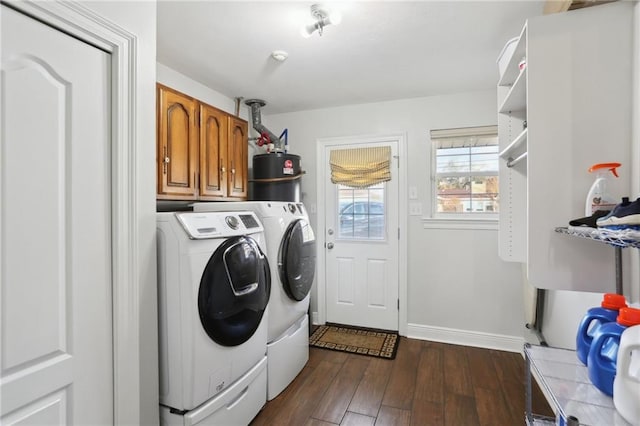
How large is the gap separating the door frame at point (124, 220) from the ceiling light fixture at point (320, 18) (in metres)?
0.85

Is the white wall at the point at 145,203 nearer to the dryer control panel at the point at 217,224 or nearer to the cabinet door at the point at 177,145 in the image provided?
the dryer control panel at the point at 217,224

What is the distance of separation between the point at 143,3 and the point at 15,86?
64cm

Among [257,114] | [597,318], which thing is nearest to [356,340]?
[597,318]

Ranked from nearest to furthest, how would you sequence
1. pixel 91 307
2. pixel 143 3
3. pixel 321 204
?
pixel 91 307, pixel 143 3, pixel 321 204

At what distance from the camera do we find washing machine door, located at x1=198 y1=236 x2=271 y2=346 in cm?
142

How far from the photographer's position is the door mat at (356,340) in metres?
2.62

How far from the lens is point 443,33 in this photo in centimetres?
178

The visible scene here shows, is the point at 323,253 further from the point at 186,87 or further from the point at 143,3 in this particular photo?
the point at 143,3

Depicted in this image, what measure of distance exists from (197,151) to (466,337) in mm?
2802

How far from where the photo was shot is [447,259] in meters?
2.80

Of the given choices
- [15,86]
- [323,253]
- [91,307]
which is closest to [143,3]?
[15,86]

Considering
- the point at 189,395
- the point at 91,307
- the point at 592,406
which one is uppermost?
the point at 91,307

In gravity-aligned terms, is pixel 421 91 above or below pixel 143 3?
above

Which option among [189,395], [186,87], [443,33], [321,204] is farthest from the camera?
[321,204]
